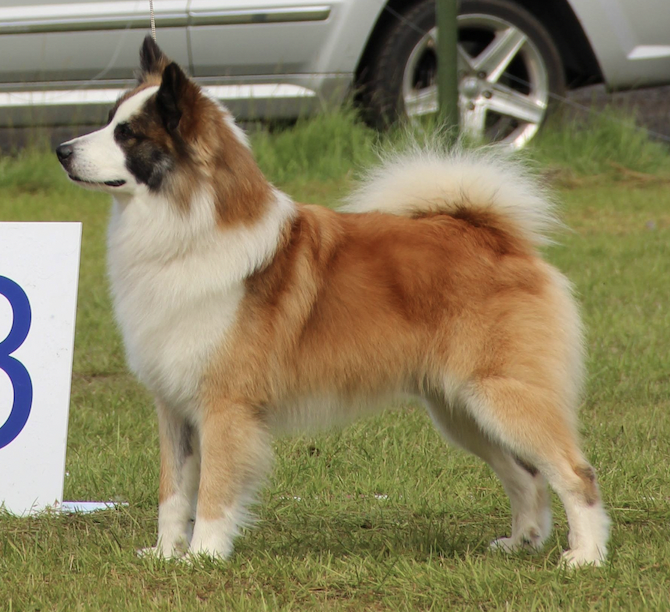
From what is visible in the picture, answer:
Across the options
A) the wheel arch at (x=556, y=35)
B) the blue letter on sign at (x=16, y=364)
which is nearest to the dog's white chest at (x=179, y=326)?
the blue letter on sign at (x=16, y=364)

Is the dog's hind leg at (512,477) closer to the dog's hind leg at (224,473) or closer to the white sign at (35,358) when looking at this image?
the dog's hind leg at (224,473)

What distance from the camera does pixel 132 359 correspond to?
3.35 meters

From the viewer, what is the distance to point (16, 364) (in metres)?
3.62

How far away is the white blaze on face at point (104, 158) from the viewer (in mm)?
3146

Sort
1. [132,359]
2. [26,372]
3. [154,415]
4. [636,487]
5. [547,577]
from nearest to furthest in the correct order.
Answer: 1. [547,577]
2. [132,359]
3. [26,372]
4. [636,487]
5. [154,415]

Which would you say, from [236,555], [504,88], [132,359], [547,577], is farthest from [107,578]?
[504,88]

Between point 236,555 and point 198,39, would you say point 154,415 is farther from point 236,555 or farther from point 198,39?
point 198,39

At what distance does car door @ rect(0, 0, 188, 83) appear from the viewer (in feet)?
24.7

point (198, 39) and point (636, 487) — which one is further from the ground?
point (198, 39)

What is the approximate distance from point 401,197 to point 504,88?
4617 millimetres

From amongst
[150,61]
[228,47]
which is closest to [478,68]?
[228,47]

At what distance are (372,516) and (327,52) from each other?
478cm

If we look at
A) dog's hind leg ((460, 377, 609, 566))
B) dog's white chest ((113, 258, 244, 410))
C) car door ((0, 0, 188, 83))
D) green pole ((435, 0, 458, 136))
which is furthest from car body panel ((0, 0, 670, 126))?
dog's hind leg ((460, 377, 609, 566))

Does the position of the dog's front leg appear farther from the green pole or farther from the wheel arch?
the wheel arch
